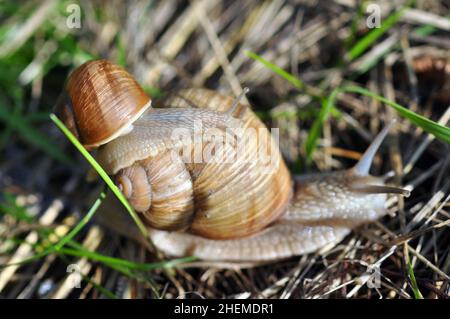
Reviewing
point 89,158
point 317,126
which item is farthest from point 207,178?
point 317,126

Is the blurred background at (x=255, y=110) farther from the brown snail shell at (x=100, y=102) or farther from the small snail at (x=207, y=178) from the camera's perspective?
the brown snail shell at (x=100, y=102)

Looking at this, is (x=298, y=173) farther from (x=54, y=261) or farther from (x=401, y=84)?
(x=54, y=261)

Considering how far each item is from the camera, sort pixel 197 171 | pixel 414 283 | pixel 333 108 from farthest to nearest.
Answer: pixel 333 108
pixel 197 171
pixel 414 283

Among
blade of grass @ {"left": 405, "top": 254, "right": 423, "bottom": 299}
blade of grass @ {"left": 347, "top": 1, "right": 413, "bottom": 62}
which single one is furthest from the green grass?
blade of grass @ {"left": 405, "top": 254, "right": 423, "bottom": 299}

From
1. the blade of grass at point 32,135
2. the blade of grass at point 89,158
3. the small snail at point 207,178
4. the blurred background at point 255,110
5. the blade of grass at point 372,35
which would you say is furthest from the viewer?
the blade of grass at point 32,135

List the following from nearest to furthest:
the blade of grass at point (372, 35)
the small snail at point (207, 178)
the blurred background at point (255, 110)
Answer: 1. the small snail at point (207, 178)
2. the blurred background at point (255, 110)
3. the blade of grass at point (372, 35)

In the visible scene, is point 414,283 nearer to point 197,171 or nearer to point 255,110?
point 197,171

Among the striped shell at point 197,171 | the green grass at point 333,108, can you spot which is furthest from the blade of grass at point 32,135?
the green grass at point 333,108
